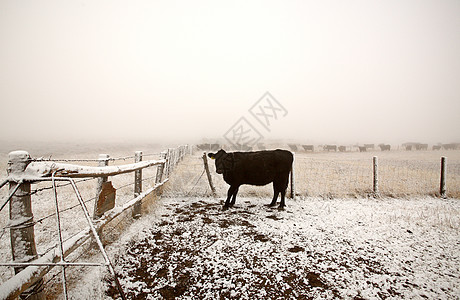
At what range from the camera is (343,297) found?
8.61ft

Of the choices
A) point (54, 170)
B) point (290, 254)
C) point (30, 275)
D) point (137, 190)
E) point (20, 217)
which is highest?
point (54, 170)

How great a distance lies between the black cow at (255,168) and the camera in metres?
6.05

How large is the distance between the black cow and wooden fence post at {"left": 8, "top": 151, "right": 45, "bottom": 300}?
4.44 m

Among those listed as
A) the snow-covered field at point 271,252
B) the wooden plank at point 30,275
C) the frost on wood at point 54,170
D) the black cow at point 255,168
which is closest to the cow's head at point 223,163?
the black cow at point 255,168

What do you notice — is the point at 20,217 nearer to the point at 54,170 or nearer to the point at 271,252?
the point at 54,170

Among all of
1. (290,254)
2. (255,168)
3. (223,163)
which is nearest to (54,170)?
(290,254)

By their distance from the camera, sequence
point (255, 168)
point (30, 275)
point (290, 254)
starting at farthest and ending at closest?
point (255, 168) → point (290, 254) → point (30, 275)

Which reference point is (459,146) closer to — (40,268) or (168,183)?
(168,183)

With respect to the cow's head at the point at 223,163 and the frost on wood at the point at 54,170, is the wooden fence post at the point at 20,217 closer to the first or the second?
the frost on wood at the point at 54,170

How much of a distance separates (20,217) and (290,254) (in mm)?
3382

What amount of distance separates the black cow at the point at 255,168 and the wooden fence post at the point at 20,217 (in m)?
4.44

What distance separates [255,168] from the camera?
→ 6.07 m

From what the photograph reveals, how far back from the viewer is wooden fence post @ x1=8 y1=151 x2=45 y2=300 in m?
1.67

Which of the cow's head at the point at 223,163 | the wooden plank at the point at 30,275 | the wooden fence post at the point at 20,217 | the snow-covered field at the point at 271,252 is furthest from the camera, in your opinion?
the cow's head at the point at 223,163
